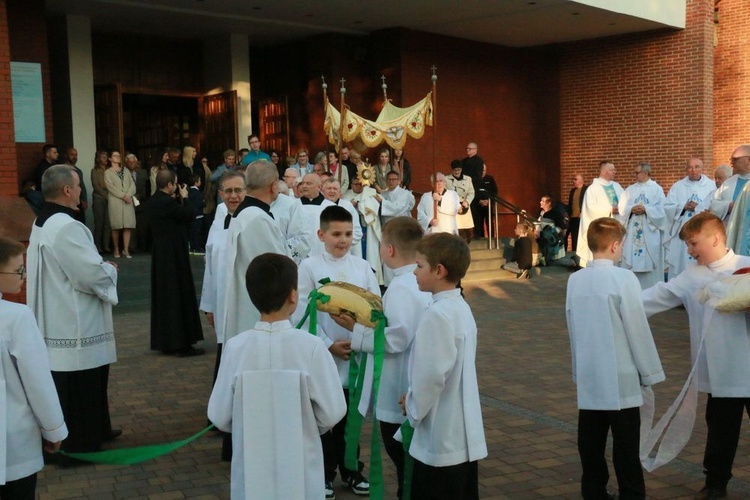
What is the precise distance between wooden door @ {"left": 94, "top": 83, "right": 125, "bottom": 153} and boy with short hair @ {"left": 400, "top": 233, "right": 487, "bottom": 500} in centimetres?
1376

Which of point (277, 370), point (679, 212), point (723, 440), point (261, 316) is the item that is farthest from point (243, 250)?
point (679, 212)

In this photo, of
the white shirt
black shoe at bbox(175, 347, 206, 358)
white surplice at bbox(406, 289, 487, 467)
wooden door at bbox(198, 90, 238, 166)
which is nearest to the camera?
white surplice at bbox(406, 289, 487, 467)

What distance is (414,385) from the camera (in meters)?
3.58

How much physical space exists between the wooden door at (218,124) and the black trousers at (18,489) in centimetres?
1472

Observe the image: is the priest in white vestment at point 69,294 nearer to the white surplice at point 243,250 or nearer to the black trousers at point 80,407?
the black trousers at point 80,407

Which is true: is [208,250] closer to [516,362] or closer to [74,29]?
[516,362]

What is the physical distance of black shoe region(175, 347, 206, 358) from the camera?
9117mm

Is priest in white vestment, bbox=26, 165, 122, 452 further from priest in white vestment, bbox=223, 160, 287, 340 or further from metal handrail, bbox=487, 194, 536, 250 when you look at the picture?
metal handrail, bbox=487, 194, 536, 250

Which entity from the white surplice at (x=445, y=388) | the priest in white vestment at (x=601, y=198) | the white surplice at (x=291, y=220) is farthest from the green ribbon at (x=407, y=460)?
the priest in white vestment at (x=601, y=198)

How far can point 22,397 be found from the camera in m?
3.49

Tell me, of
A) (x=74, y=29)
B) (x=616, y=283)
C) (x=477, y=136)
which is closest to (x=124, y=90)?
(x=74, y=29)

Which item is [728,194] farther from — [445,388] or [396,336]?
[445,388]

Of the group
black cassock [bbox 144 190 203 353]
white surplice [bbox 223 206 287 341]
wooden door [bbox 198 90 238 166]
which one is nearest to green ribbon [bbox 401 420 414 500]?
Result: white surplice [bbox 223 206 287 341]

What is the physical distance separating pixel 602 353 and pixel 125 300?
9.43 m
